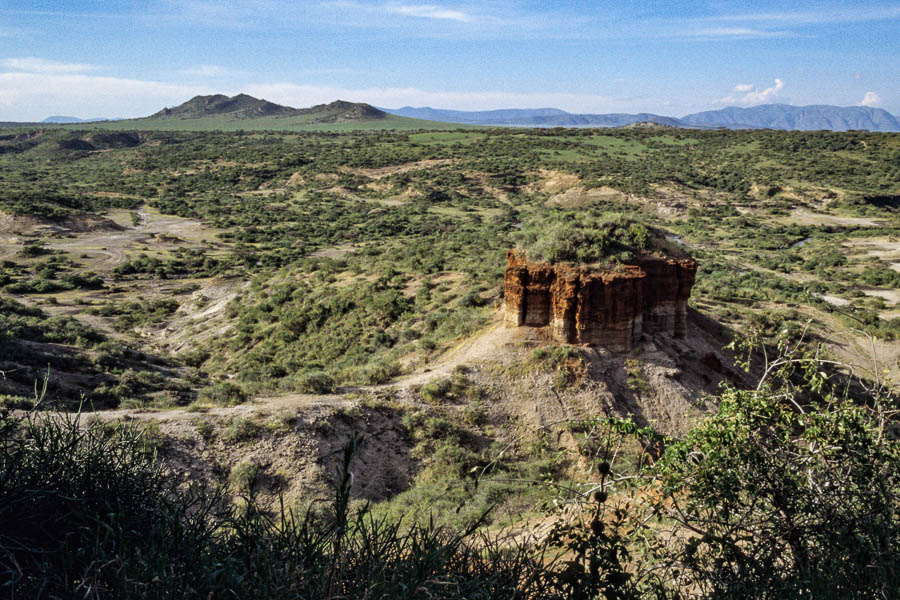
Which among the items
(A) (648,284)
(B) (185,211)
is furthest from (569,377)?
(B) (185,211)

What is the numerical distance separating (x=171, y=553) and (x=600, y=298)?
43.0ft

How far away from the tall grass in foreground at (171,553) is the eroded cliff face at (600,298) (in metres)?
11.2

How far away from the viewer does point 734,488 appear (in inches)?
205

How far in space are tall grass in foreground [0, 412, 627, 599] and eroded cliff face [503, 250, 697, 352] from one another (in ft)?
36.9

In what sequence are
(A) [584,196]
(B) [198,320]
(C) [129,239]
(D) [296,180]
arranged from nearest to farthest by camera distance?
(B) [198,320] → (C) [129,239] → (A) [584,196] → (D) [296,180]

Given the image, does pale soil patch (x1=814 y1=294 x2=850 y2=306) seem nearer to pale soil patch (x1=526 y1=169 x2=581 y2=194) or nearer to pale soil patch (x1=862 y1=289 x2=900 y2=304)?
pale soil patch (x1=862 y1=289 x2=900 y2=304)

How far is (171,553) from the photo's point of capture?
4156 mm

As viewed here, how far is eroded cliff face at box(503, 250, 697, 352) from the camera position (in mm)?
15383

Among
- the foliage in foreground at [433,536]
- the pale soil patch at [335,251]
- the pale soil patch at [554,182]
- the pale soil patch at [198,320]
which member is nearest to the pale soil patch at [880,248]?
the pale soil patch at [554,182]

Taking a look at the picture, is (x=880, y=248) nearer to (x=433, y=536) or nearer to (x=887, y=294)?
(x=887, y=294)

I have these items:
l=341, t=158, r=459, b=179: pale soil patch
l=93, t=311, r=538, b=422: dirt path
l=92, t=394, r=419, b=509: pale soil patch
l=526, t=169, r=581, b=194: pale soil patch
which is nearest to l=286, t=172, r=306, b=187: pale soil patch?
l=341, t=158, r=459, b=179: pale soil patch

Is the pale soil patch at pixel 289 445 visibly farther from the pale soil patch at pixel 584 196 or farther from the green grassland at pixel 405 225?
the pale soil patch at pixel 584 196

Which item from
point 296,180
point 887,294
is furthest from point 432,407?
point 296,180

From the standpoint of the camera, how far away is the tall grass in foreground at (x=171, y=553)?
11.4 feet
